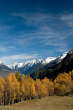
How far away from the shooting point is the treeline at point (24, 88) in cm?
7838

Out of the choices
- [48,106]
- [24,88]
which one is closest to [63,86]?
[24,88]

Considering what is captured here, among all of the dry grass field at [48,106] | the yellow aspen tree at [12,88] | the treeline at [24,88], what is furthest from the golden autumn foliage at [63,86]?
the dry grass field at [48,106]

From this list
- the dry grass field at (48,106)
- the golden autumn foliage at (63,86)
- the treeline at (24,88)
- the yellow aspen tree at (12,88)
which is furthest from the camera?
the golden autumn foliage at (63,86)

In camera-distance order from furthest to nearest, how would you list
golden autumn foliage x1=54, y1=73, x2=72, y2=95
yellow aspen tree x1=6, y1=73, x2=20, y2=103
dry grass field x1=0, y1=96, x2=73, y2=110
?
golden autumn foliage x1=54, y1=73, x2=72, y2=95 < yellow aspen tree x1=6, y1=73, x2=20, y2=103 < dry grass field x1=0, y1=96, x2=73, y2=110

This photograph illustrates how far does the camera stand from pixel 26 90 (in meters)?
84.8

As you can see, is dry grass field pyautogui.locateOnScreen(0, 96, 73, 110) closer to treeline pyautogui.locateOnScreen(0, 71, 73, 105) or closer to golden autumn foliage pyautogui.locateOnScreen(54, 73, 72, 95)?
treeline pyautogui.locateOnScreen(0, 71, 73, 105)

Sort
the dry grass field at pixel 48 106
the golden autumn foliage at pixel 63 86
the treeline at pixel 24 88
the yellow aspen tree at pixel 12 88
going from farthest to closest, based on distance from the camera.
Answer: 1. the golden autumn foliage at pixel 63 86
2. the treeline at pixel 24 88
3. the yellow aspen tree at pixel 12 88
4. the dry grass field at pixel 48 106

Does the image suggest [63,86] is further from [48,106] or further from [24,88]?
[48,106]

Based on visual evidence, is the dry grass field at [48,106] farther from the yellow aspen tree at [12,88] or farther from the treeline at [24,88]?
the treeline at [24,88]

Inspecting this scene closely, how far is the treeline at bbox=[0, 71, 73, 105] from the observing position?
3086 inches

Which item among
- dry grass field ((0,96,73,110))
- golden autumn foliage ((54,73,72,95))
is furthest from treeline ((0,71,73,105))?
dry grass field ((0,96,73,110))

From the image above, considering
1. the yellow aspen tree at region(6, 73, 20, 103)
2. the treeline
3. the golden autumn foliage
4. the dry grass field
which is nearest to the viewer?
the dry grass field

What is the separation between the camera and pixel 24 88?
3310 inches

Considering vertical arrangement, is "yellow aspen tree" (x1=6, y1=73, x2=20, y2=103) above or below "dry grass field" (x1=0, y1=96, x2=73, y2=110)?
above
